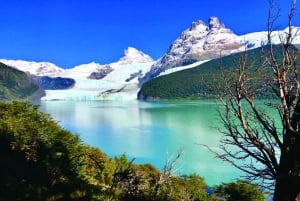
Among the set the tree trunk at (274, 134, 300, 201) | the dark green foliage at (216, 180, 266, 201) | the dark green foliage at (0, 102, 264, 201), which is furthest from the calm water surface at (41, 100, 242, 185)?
the tree trunk at (274, 134, 300, 201)

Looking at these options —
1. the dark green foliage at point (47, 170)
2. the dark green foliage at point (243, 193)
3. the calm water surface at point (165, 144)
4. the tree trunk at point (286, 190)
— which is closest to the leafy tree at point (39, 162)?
the dark green foliage at point (47, 170)

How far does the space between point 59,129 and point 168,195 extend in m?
2.88

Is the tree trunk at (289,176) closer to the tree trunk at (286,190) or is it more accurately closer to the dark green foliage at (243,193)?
the tree trunk at (286,190)

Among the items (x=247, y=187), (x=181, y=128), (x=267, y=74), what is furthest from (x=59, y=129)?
(x=181, y=128)

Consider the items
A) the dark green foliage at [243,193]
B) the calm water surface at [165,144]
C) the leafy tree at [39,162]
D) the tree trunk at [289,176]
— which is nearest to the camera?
the tree trunk at [289,176]

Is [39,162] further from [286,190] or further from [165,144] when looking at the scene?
[165,144]

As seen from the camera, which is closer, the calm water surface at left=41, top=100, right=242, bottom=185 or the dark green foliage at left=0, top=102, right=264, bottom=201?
the dark green foliage at left=0, top=102, right=264, bottom=201

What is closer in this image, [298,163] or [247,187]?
[298,163]

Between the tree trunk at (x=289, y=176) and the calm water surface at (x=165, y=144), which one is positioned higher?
the tree trunk at (x=289, y=176)

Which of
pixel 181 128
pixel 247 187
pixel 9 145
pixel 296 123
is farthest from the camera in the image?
pixel 181 128

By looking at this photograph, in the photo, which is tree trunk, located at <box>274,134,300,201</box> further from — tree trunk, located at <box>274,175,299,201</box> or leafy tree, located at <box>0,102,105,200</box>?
leafy tree, located at <box>0,102,105,200</box>

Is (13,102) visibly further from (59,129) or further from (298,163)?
(298,163)

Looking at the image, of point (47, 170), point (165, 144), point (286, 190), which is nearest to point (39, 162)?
point (47, 170)

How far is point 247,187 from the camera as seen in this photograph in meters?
28.1
